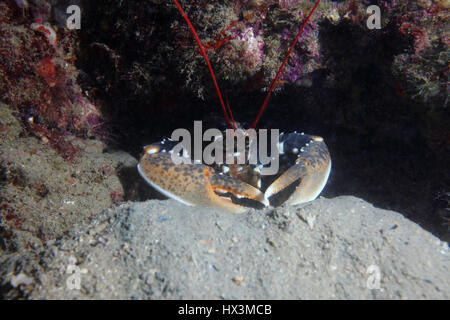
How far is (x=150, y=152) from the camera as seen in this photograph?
3.11 metres

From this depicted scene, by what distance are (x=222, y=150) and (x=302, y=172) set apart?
1.04 m

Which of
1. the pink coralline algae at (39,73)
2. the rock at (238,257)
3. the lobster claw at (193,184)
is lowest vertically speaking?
the rock at (238,257)

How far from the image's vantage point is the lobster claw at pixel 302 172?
2.84m

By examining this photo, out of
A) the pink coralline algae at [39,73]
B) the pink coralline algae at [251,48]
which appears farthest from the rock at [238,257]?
the pink coralline algae at [251,48]

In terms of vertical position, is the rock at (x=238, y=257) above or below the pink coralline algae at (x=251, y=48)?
below

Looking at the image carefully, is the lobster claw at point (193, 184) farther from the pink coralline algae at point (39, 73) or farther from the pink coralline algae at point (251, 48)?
the pink coralline algae at point (251, 48)

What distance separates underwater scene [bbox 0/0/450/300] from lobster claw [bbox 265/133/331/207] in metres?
0.02

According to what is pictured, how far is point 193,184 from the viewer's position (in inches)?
109

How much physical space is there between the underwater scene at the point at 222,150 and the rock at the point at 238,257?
1 cm

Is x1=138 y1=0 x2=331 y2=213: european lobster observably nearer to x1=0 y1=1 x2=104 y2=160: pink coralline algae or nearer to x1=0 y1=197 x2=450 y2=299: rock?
x1=0 y1=197 x2=450 y2=299: rock

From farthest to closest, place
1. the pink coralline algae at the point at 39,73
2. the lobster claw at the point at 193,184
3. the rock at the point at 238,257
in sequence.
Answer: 1. the pink coralline algae at the point at 39,73
2. the lobster claw at the point at 193,184
3. the rock at the point at 238,257

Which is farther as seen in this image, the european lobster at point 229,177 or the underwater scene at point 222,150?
the european lobster at point 229,177
